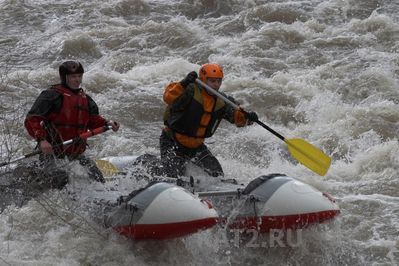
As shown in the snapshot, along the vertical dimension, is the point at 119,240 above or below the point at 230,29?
above

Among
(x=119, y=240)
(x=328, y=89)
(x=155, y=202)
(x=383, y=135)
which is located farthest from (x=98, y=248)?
(x=328, y=89)

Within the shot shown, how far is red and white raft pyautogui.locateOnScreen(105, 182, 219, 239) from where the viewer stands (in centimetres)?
569

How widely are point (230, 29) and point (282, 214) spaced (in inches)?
318

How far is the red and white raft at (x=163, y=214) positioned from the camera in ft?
18.7

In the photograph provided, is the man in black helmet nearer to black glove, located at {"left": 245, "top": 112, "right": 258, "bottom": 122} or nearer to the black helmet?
the black helmet

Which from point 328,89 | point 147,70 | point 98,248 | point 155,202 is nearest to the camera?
point 155,202

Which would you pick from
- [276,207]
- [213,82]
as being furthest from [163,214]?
[213,82]

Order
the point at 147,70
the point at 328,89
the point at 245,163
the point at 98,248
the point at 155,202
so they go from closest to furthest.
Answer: the point at 155,202 < the point at 98,248 < the point at 245,163 < the point at 328,89 < the point at 147,70

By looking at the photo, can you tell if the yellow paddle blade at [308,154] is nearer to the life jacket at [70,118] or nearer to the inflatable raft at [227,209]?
the inflatable raft at [227,209]

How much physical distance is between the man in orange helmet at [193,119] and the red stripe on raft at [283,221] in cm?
100

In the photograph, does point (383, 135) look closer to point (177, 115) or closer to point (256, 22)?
point (177, 115)

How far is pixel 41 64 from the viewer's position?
1237 centimetres

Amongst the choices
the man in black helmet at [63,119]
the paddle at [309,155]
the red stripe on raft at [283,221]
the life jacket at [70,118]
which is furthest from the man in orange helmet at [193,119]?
the red stripe on raft at [283,221]

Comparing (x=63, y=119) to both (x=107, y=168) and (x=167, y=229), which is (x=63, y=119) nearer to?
(x=107, y=168)
